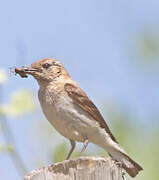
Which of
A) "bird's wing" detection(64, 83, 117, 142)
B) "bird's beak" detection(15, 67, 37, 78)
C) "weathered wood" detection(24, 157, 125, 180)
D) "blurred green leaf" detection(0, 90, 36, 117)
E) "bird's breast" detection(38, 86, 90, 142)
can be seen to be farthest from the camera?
"bird's beak" detection(15, 67, 37, 78)

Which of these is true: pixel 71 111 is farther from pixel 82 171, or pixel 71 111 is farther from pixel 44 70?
pixel 82 171

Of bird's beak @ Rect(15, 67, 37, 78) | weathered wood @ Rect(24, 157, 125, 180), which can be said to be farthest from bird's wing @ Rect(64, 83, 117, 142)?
weathered wood @ Rect(24, 157, 125, 180)

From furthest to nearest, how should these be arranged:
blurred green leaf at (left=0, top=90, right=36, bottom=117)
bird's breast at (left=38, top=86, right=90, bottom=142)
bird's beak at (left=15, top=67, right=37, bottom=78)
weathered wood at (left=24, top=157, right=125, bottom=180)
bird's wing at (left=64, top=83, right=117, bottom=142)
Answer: bird's beak at (left=15, top=67, right=37, bottom=78), bird's wing at (left=64, top=83, right=117, bottom=142), bird's breast at (left=38, top=86, right=90, bottom=142), blurred green leaf at (left=0, top=90, right=36, bottom=117), weathered wood at (left=24, top=157, right=125, bottom=180)

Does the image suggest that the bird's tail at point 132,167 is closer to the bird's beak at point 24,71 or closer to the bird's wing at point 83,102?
the bird's wing at point 83,102

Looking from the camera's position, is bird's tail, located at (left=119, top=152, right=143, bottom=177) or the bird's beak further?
the bird's beak

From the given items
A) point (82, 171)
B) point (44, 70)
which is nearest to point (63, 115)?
point (44, 70)

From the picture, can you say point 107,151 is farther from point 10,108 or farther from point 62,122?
point 10,108

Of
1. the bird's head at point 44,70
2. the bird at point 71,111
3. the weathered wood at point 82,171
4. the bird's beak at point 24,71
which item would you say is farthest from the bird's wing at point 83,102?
the weathered wood at point 82,171

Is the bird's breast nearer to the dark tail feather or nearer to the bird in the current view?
the bird
